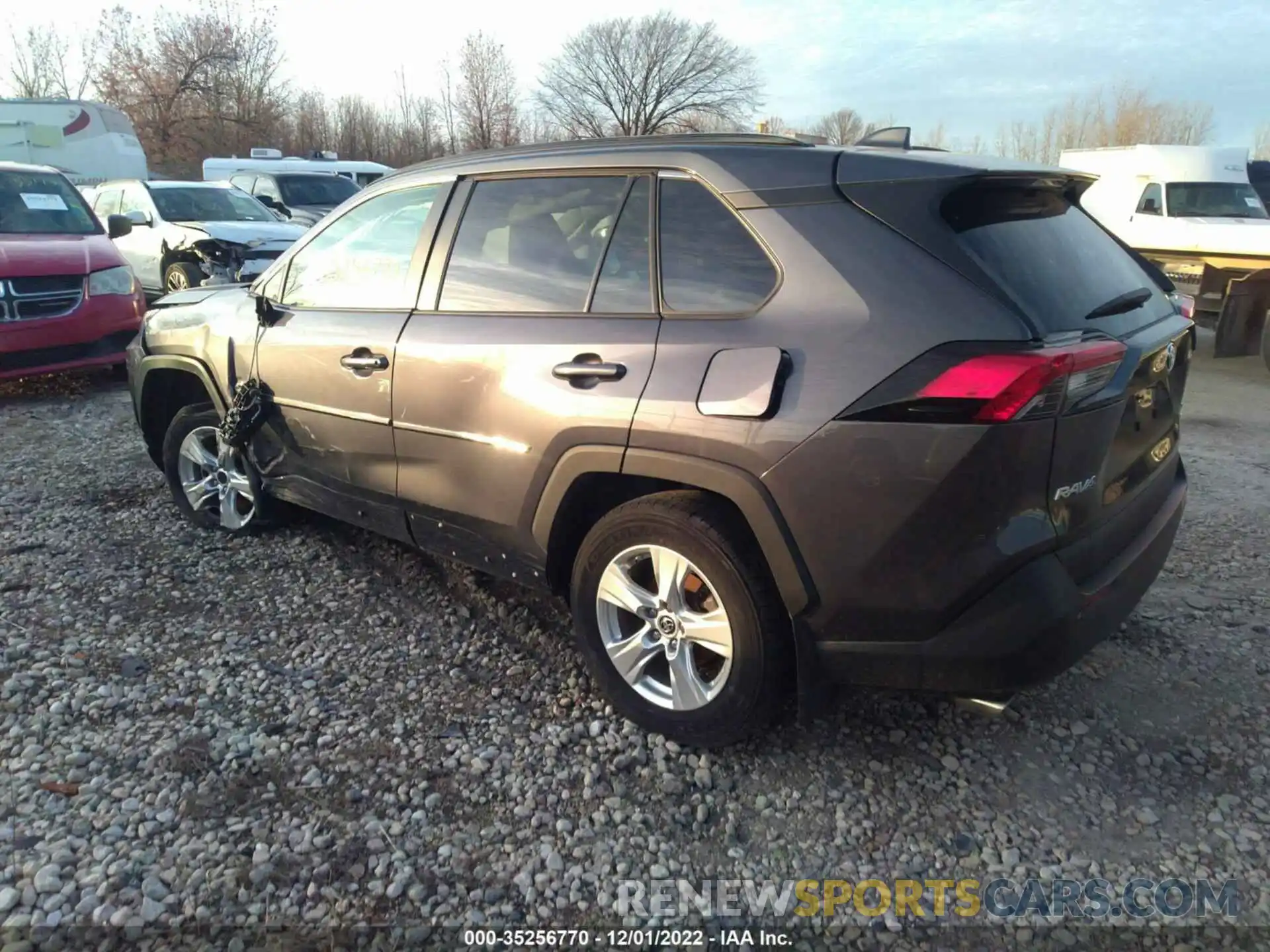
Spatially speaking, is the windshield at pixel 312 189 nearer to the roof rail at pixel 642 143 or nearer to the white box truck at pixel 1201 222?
the white box truck at pixel 1201 222

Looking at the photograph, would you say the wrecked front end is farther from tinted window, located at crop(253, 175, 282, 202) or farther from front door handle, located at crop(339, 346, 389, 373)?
front door handle, located at crop(339, 346, 389, 373)

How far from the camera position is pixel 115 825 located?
247 centimetres

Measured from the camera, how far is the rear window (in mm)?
2303

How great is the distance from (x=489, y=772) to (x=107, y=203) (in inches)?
520

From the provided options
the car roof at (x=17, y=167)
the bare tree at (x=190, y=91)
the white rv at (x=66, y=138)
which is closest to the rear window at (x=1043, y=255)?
the car roof at (x=17, y=167)

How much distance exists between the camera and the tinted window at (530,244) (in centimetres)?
293

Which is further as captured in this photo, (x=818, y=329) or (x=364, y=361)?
(x=364, y=361)

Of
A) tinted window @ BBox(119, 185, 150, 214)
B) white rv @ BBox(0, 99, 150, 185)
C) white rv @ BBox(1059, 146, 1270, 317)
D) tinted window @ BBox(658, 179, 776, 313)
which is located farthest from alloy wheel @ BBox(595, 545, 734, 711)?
white rv @ BBox(0, 99, 150, 185)

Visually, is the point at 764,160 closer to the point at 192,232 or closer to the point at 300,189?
the point at 192,232

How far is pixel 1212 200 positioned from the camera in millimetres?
11734

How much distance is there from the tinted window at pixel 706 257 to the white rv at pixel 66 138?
737 inches

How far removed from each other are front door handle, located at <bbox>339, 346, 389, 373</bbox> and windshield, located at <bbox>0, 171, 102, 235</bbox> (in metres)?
6.33

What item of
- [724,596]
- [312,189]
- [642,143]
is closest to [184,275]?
[312,189]

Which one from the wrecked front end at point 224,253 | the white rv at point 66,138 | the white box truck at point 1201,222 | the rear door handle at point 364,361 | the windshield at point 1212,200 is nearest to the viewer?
the rear door handle at point 364,361
